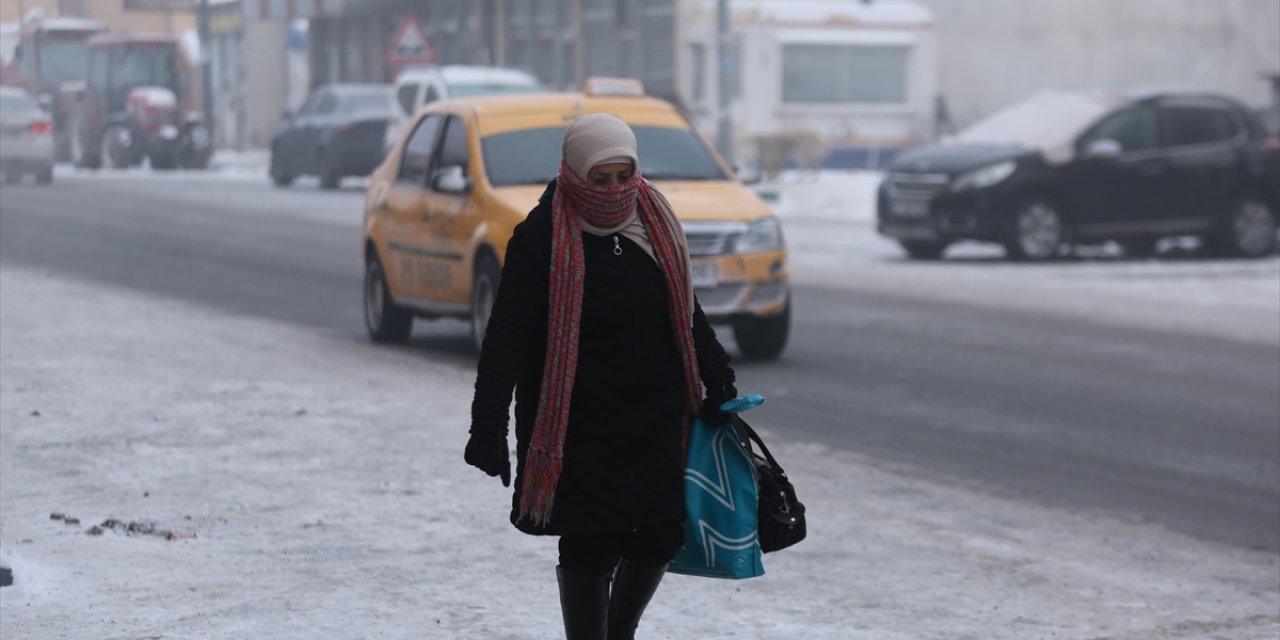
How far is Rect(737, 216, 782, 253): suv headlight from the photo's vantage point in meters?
13.1

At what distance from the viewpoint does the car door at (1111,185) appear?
22234 millimetres

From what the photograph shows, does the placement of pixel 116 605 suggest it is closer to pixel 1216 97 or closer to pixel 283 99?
pixel 1216 97

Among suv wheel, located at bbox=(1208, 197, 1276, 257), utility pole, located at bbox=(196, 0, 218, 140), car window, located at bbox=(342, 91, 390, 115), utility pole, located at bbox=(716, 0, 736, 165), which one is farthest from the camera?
utility pole, located at bbox=(196, 0, 218, 140)

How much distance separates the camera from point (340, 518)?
26.5 ft

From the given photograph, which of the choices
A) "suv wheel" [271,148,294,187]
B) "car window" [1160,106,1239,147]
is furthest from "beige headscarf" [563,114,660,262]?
"suv wheel" [271,148,294,187]

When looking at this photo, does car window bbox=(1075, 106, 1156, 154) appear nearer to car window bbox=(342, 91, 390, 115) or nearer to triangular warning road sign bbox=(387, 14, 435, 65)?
triangular warning road sign bbox=(387, 14, 435, 65)

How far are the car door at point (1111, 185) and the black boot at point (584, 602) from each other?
17718 millimetres

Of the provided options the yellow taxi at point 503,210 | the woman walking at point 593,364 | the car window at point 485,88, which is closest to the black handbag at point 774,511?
the woman walking at point 593,364

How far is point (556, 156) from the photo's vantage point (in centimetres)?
1362

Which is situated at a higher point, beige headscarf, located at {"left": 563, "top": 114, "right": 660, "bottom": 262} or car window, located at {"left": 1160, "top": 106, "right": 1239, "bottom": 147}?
beige headscarf, located at {"left": 563, "top": 114, "right": 660, "bottom": 262}

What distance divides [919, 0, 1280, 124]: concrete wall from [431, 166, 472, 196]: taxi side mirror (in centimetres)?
3522

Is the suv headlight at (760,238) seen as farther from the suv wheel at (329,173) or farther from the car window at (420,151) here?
the suv wheel at (329,173)

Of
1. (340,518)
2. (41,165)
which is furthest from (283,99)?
(340,518)

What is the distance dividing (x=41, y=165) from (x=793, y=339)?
6051 millimetres
